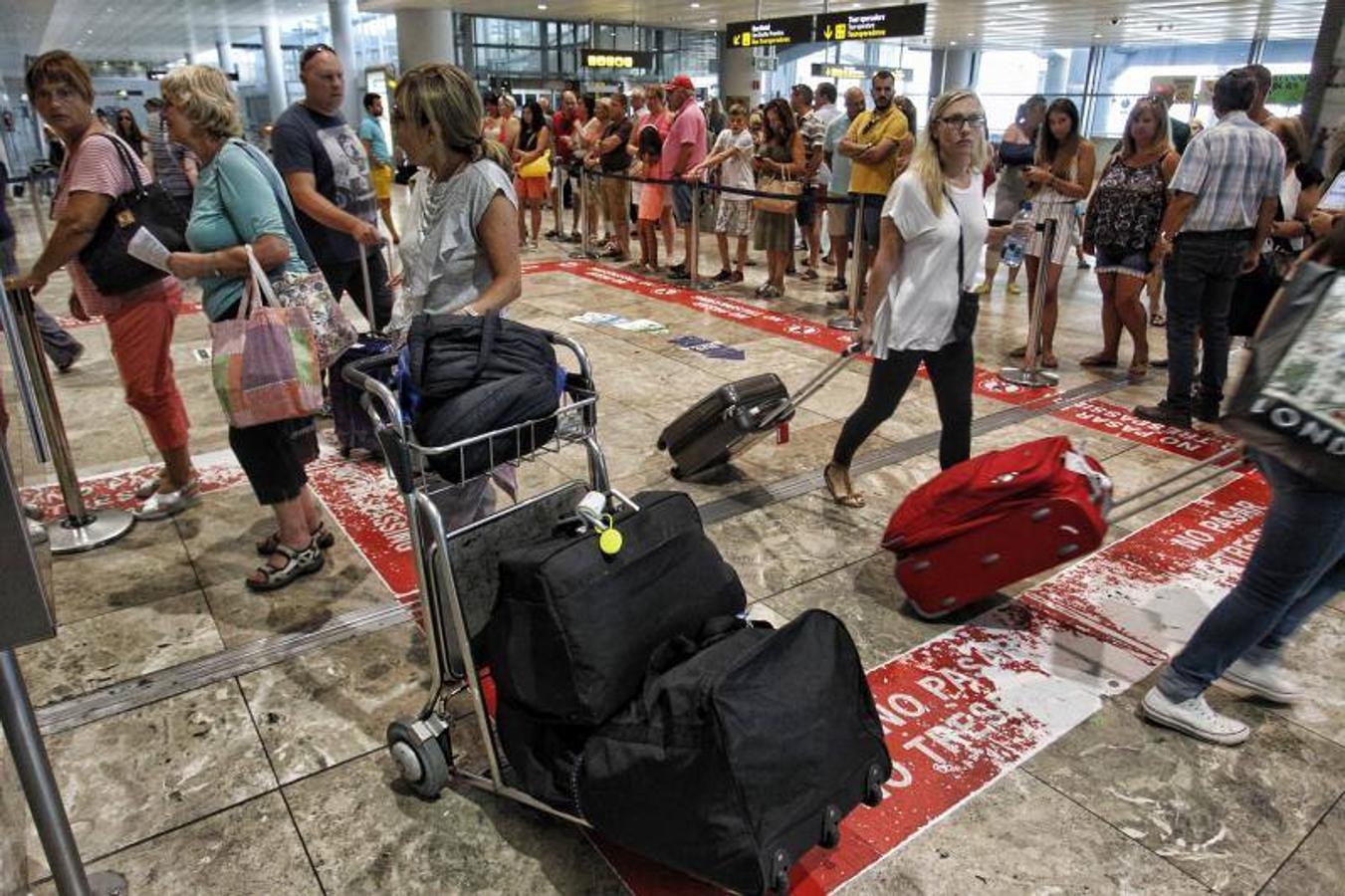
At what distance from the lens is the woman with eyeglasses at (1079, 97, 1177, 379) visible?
16.6 ft

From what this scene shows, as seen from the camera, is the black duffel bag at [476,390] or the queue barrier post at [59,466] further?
the queue barrier post at [59,466]

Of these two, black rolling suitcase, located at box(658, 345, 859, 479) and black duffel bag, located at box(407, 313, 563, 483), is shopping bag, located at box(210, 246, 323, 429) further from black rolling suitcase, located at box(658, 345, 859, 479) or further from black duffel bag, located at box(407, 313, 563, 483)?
black rolling suitcase, located at box(658, 345, 859, 479)

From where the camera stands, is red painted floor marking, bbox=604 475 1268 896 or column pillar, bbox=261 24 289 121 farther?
column pillar, bbox=261 24 289 121

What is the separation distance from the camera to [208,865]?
6.62 feet

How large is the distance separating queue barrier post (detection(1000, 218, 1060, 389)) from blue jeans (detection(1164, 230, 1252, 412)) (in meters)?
0.85

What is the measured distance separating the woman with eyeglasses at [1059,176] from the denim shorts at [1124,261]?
35cm

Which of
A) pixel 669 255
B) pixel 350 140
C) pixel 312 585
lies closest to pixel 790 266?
pixel 669 255

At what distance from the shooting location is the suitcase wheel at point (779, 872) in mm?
1533

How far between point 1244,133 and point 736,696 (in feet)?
14.1

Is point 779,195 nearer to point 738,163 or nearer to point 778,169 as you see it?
point 778,169

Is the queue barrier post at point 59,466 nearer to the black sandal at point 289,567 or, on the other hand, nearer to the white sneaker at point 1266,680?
the black sandal at point 289,567

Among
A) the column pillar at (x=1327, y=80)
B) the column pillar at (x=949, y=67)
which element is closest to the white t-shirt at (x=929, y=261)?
the column pillar at (x=1327, y=80)

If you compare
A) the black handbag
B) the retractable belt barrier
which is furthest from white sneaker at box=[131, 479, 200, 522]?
the retractable belt barrier

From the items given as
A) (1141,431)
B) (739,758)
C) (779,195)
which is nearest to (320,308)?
(739,758)
